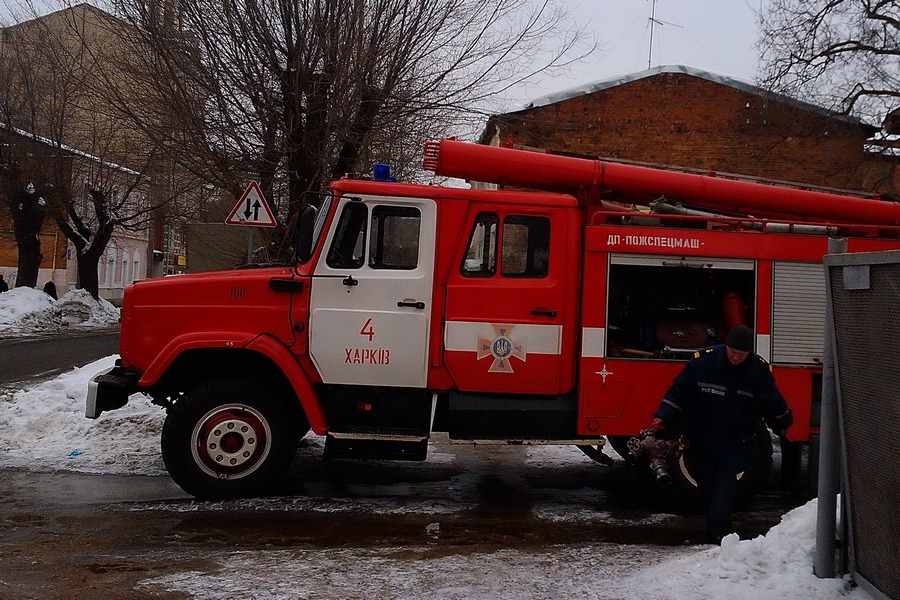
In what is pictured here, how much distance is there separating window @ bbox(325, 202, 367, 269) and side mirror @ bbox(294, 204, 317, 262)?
0.19 metres

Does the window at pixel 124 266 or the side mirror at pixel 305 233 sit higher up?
the window at pixel 124 266

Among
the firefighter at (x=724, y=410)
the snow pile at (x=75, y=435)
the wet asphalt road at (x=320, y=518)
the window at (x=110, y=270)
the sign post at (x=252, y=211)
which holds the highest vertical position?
the window at (x=110, y=270)

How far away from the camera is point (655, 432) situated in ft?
18.9

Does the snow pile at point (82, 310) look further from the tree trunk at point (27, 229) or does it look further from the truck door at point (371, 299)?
the truck door at point (371, 299)

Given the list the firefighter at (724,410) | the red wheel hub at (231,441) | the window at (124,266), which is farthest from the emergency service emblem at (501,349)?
the window at (124,266)

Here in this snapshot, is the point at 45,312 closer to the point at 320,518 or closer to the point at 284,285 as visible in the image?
the point at 284,285

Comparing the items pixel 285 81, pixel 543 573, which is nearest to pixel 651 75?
pixel 285 81

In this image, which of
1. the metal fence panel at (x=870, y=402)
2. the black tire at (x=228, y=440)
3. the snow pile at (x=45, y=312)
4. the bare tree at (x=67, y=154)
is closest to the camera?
the metal fence panel at (x=870, y=402)

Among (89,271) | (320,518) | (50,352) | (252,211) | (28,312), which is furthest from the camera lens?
(89,271)

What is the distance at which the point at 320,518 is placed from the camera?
6617mm

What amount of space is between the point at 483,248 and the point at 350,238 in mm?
1116

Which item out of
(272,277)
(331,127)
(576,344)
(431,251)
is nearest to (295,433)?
(272,277)

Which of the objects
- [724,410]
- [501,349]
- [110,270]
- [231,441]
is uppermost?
[110,270]

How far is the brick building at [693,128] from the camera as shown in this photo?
2064 cm
